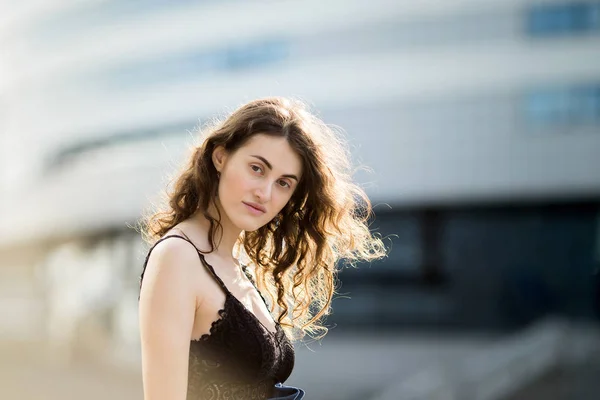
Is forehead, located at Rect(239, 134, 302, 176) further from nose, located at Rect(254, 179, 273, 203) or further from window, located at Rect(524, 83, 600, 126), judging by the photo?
window, located at Rect(524, 83, 600, 126)

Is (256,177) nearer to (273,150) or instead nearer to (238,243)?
(273,150)

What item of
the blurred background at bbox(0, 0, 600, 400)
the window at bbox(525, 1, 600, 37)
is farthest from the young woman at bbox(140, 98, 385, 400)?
the window at bbox(525, 1, 600, 37)

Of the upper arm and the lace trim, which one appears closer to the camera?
the upper arm

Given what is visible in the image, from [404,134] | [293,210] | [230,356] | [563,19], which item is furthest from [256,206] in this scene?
[563,19]

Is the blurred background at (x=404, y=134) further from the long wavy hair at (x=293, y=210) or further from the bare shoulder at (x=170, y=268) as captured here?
the bare shoulder at (x=170, y=268)

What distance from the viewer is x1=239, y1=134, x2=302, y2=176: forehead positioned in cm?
228

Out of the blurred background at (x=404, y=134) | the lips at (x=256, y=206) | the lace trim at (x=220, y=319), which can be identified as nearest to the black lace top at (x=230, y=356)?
the lace trim at (x=220, y=319)

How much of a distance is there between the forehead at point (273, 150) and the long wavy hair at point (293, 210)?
0.01m

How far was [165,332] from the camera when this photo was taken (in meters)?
2.02

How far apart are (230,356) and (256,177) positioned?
47cm

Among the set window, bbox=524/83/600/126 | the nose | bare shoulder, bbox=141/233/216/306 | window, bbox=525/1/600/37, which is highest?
window, bbox=525/1/600/37

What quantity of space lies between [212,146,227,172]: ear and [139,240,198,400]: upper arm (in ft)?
1.30

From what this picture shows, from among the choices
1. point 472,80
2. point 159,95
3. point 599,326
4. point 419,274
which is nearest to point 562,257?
point 599,326

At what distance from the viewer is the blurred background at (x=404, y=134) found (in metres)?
25.1
